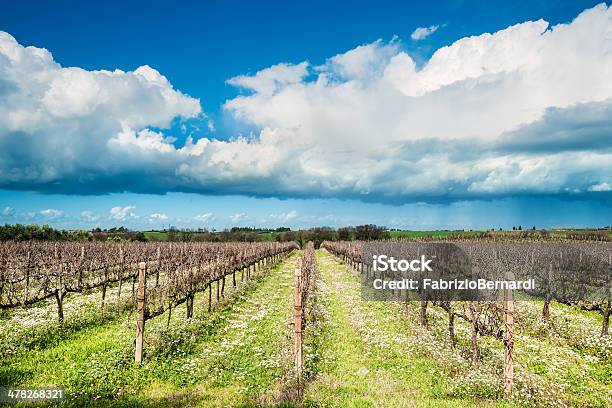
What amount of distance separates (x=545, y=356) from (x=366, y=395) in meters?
6.93

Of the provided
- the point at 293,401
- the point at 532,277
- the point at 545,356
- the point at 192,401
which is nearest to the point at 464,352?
the point at 545,356

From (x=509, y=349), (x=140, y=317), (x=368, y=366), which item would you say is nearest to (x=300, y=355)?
(x=368, y=366)

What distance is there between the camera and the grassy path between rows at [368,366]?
8539 millimetres

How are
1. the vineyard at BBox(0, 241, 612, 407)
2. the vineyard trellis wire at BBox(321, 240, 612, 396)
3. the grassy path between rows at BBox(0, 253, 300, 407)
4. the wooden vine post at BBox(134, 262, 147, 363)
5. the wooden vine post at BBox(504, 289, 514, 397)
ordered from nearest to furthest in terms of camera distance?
the grassy path between rows at BBox(0, 253, 300, 407)
the vineyard at BBox(0, 241, 612, 407)
the wooden vine post at BBox(504, 289, 514, 397)
the vineyard trellis wire at BBox(321, 240, 612, 396)
the wooden vine post at BBox(134, 262, 147, 363)

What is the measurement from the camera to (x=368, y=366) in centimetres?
1089

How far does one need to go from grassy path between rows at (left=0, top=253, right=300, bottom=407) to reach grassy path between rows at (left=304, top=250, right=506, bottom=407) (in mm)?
961

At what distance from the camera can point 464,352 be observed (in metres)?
12.3

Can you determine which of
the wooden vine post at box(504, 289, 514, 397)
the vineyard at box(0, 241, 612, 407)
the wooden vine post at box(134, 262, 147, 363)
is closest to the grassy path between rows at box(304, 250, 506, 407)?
the vineyard at box(0, 241, 612, 407)

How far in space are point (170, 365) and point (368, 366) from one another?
17.9 ft

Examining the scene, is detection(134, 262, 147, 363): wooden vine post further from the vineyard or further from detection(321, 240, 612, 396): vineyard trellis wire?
detection(321, 240, 612, 396): vineyard trellis wire

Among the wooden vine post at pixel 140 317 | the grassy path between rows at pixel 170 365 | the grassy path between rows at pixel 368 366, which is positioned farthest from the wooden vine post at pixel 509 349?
the wooden vine post at pixel 140 317

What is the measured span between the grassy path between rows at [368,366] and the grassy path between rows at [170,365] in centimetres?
96

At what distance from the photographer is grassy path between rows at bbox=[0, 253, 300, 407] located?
27.7 feet

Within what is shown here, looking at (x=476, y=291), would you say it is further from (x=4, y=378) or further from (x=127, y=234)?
(x=127, y=234)
